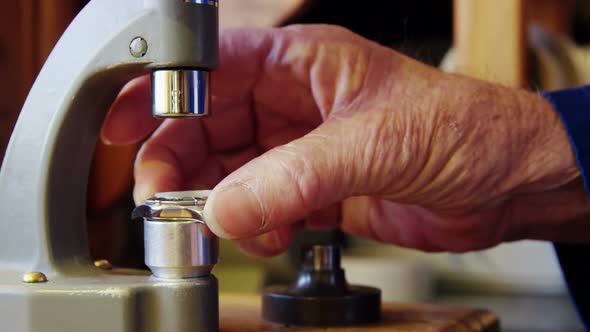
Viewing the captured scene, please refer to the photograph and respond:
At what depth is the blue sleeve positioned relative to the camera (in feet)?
2.00

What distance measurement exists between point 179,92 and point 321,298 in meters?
0.17

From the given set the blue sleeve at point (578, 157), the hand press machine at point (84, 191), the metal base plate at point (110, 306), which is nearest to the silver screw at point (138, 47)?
the hand press machine at point (84, 191)

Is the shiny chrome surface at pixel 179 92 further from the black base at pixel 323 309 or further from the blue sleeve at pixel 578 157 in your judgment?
the blue sleeve at pixel 578 157

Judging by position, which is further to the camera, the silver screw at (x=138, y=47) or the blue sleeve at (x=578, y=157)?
the blue sleeve at (x=578, y=157)

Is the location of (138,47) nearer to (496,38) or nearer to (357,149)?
(357,149)

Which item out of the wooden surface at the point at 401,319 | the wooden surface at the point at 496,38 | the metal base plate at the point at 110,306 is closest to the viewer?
the metal base plate at the point at 110,306

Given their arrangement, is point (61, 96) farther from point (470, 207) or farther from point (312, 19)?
point (312, 19)

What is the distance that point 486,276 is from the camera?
1.15m

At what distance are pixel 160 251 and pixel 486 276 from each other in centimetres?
79

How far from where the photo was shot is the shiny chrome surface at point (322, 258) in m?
0.59

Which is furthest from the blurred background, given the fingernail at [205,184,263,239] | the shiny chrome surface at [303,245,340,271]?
the fingernail at [205,184,263,239]

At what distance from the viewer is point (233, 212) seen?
439 millimetres

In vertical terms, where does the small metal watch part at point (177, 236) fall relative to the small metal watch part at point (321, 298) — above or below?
above

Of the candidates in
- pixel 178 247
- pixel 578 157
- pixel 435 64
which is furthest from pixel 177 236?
pixel 435 64
